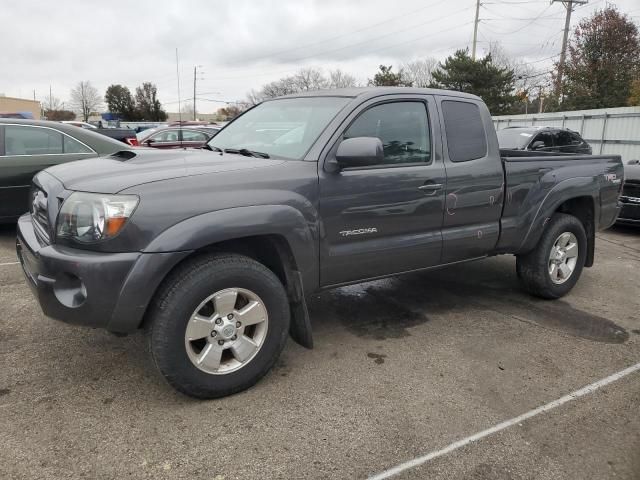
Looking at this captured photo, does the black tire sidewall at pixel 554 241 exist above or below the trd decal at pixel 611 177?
below

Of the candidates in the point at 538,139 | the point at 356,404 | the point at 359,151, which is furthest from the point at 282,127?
the point at 538,139

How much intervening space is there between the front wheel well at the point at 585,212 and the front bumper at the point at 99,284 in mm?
3876

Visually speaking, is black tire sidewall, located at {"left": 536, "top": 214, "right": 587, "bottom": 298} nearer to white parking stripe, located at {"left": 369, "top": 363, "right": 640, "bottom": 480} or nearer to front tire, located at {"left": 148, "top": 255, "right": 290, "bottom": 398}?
white parking stripe, located at {"left": 369, "top": 363, "right": 640, "bottom": 480}

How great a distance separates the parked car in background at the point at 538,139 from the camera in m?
9.79

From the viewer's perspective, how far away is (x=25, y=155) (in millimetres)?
6250

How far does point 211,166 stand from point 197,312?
2.82 feet

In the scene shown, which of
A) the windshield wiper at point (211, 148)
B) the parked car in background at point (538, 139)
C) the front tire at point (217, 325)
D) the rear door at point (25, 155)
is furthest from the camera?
the parked car in background at point (538, 139)

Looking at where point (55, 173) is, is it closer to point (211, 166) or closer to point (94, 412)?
point (211, 166)

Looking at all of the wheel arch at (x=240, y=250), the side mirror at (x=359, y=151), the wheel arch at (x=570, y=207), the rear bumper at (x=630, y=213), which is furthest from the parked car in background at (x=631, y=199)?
the wheel arch at (x=240, y=250)

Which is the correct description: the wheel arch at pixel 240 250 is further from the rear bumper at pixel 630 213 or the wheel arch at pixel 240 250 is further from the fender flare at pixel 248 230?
the rear bumper at pixel 630 213

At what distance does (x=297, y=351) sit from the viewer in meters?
3.68

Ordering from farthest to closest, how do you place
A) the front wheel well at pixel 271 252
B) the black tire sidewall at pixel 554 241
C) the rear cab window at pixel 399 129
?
the black tire sidewall at pixel 554 241 < the rear cab window at pixel 399 129 < the front wheel well at pixel 271 252

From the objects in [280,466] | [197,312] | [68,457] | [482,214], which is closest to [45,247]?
[197,312]

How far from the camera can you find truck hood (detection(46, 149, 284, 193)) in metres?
2.80
